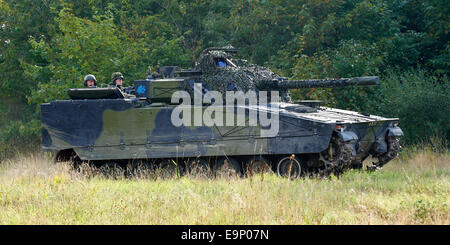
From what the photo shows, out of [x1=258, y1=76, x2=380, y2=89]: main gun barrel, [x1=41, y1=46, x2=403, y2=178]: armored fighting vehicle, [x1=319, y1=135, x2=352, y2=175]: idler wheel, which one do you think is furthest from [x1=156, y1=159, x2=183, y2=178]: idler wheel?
[x1=319, y1=135, x2=352, y2=175]: idler wheel

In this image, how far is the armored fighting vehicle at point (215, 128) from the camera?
988 cm

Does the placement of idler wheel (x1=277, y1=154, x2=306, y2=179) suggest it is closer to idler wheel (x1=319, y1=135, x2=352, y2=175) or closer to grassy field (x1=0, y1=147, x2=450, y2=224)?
idler wheel (x1=319, y1=135, x2=352, y2=175)

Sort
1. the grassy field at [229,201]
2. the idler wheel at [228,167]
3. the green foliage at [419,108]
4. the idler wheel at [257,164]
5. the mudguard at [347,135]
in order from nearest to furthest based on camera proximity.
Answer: the grassy field at [229,201] < the mudguard at [347,135] < the idler wheel at [257,164] < the idler wheel at [228,167] < the green foliage at [419,108]

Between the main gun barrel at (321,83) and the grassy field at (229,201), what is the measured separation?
1806 millimetres

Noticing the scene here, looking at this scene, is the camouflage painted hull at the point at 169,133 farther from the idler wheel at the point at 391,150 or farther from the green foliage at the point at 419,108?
the green foliage at the point at 419,108

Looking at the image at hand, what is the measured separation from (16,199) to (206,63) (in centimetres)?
487

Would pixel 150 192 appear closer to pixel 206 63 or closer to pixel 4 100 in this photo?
pixel 206 63

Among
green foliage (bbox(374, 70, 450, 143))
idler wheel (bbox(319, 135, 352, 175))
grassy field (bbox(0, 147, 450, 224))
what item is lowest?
grassy field (bbox(0, 147, 450, 224))

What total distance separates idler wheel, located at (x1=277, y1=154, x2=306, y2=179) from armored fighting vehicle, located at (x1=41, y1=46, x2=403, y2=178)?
2cm

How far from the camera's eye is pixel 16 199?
326 inches

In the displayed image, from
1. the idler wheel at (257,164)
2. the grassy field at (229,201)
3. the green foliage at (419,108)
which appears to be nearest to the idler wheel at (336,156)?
the grassy field at (229,201)

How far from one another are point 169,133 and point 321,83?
3.14m

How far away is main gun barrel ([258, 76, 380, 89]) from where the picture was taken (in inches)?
413

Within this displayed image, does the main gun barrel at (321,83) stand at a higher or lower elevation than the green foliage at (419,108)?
higher
